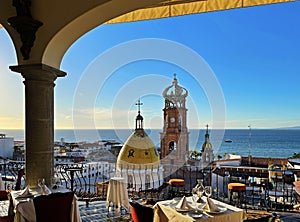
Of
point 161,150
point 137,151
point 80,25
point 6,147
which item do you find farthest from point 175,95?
point 80,25

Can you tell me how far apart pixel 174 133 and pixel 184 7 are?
44.0ft

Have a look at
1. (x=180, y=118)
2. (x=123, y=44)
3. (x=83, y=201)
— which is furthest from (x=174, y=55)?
(x=83, y=201)

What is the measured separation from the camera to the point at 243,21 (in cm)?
3253

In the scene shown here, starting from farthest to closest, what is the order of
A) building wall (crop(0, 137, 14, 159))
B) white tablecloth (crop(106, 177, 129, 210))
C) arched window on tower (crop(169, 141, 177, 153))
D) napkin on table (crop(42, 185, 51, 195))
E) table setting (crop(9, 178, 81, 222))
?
arched window on tower (crop(169, 141, 177, 153)) < building wall (crop(0, 137, 14, 159)) < white tablecloth (crop(106, 177, 129, 210)) < napkin on table (crop(42, 185, 51, 195)) < table setting (crop(9, 178, 81, 222))

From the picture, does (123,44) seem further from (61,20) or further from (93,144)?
(93,144)

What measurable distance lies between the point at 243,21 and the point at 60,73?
32243 mm

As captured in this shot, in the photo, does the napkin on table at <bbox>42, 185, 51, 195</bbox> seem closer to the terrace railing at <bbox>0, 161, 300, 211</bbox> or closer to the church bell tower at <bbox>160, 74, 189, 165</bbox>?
the terrace railing at <bbox>0, 161, 300, 211</bbox>

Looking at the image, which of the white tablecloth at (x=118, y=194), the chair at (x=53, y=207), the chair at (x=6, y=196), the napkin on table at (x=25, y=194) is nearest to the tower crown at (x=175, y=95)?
the white tablecloth at (x=118, y=194)

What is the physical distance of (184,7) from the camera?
4.08 meters

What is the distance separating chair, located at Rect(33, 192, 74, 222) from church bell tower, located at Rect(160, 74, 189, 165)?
40.9ft

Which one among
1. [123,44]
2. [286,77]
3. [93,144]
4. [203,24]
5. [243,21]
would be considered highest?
[243,21]

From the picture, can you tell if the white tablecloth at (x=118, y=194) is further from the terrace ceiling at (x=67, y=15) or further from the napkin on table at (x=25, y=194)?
the terrace ceiling at (x=67, y=15)

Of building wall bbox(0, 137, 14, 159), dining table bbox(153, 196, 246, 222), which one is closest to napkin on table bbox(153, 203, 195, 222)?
dining table bbox(153, 196, 246, 222)

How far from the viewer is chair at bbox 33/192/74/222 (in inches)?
120
